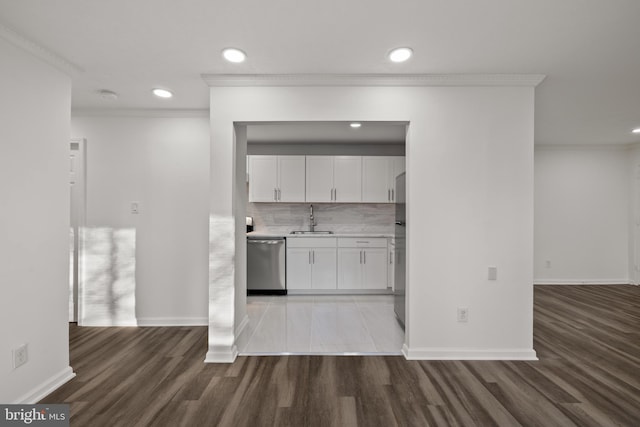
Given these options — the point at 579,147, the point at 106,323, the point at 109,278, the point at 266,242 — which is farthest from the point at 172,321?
the point at 579,147

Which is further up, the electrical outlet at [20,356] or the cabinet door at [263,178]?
the cabinet door at [263,178]

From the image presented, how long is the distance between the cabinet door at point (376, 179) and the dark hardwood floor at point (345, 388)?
2.79 metres

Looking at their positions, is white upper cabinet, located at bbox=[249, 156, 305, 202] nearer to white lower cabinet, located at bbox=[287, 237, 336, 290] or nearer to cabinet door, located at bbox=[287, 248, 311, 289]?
white lower cabinet, located at bbox=[287, 237, 336, 290]

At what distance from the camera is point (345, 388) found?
2176mm

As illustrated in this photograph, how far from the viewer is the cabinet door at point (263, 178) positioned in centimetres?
496

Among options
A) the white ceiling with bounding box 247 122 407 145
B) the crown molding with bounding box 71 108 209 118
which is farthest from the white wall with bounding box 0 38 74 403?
the white ceiling with bounding box 247 122 407 145

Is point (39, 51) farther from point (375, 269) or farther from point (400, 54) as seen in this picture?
point (375, 269)

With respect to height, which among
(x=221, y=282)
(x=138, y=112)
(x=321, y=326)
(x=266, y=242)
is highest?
(x=138, y=112)

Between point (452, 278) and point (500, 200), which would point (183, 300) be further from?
point (500, 200)

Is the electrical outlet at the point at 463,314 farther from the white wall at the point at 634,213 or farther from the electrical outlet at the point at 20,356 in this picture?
the white wall at the point at 634,213

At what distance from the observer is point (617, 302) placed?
427 cm

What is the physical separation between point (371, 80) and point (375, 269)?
119 inches

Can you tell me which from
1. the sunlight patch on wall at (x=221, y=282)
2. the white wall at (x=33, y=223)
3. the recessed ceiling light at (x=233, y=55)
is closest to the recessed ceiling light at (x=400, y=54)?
the recessed ceiling light at (x=233, y=55)

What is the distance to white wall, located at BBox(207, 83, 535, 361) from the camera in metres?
2.59
